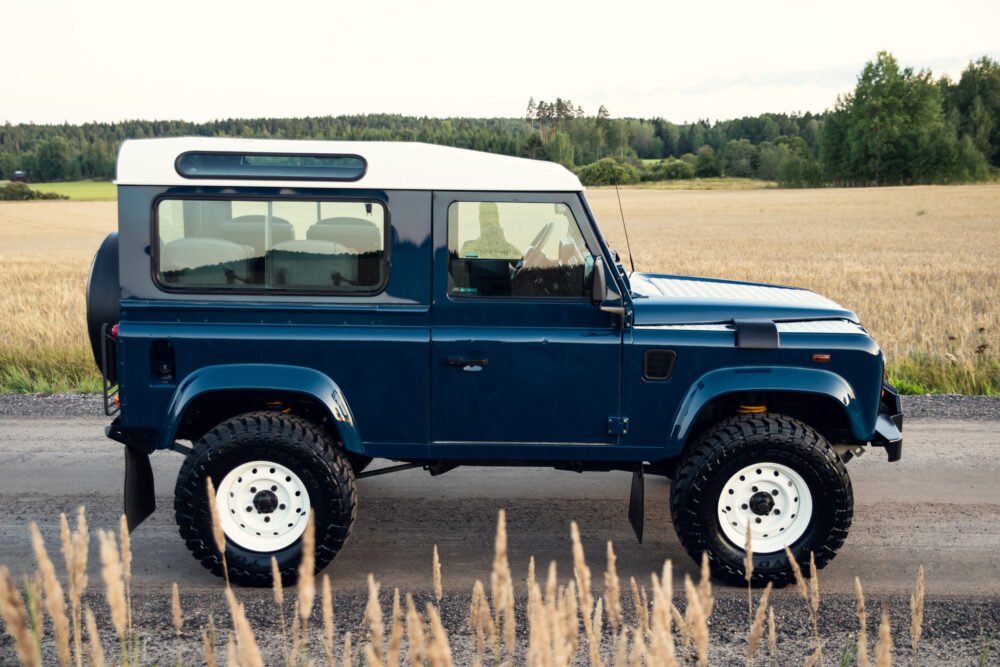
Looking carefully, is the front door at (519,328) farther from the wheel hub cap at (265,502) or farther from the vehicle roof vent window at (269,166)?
the wheel hub cap at (265,502)

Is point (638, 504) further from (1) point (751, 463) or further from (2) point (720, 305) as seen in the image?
(2) point (720, 305)

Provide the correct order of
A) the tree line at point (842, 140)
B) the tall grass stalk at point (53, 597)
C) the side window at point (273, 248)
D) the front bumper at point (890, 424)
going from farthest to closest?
the tree line at point (842, 140)
the front bumper at point (890, 424)
the side window at point (273, 248)
the tall grass stalk at point (53, 597)

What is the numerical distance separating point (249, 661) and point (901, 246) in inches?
1193

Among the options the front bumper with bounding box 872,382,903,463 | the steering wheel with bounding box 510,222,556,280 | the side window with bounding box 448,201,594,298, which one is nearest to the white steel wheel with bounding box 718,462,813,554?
the front bumper with bounding box 872,382,903,463

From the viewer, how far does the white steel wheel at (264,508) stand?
4.91m

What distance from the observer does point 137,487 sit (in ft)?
16.9

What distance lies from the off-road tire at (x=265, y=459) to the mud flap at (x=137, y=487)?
0.36m

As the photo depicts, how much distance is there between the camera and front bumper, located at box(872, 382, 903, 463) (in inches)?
202

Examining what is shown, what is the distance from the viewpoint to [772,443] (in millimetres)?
4852

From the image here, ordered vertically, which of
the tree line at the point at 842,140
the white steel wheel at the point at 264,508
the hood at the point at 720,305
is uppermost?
the tree line at the point at 842,140

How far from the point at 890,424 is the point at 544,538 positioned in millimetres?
1990

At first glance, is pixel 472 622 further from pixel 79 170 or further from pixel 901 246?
pixel 79 170

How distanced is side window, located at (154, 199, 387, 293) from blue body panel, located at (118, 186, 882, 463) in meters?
0.07

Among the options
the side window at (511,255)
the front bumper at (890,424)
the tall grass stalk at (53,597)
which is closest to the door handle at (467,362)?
the side window at (511,255)
